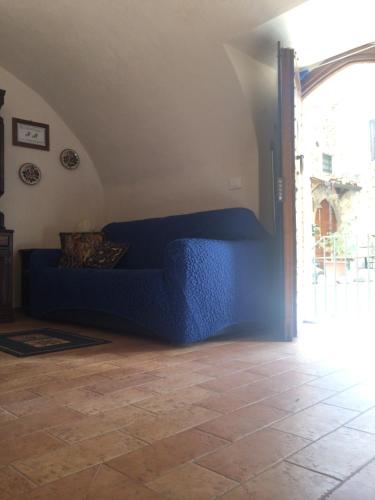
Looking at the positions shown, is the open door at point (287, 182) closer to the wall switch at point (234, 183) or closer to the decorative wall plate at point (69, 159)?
the wall switch at point (234, 183)

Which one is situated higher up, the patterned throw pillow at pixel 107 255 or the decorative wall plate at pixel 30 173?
the decorative wall plate at pixel 30 173

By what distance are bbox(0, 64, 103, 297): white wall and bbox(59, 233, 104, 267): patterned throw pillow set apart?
0.68 metres

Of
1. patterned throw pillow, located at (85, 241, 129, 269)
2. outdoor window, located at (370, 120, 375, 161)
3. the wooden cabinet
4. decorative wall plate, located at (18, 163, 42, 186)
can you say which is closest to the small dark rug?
the wooden cabinet

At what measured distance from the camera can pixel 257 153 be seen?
337 cm

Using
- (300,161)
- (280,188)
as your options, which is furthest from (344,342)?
(300,161)

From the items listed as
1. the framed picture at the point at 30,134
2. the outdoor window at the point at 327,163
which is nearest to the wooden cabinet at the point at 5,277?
the framed picture at the point at 30,134

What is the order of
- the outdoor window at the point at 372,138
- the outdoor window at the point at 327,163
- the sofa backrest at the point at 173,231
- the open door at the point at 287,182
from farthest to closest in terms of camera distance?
the outdoor window at the point at 327,163 < the outdoor window at the point at 372,138 < the sofa backrest at the point at 173,231 < the open door at the point at 287,182

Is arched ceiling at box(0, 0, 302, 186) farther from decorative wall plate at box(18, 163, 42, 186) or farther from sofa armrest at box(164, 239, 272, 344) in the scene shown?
sofa armrest at box(164, 239, 272, 344)

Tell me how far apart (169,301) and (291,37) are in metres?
1.97

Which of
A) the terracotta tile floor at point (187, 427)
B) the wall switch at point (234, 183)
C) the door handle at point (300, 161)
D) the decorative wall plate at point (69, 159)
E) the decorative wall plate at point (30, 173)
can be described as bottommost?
the terracotta tile floor at point (187, 427)

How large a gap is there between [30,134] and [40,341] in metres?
2.37

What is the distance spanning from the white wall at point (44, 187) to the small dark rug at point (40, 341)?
126cm

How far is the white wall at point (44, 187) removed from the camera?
4.12 m

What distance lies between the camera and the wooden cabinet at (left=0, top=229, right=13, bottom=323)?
3576mm
